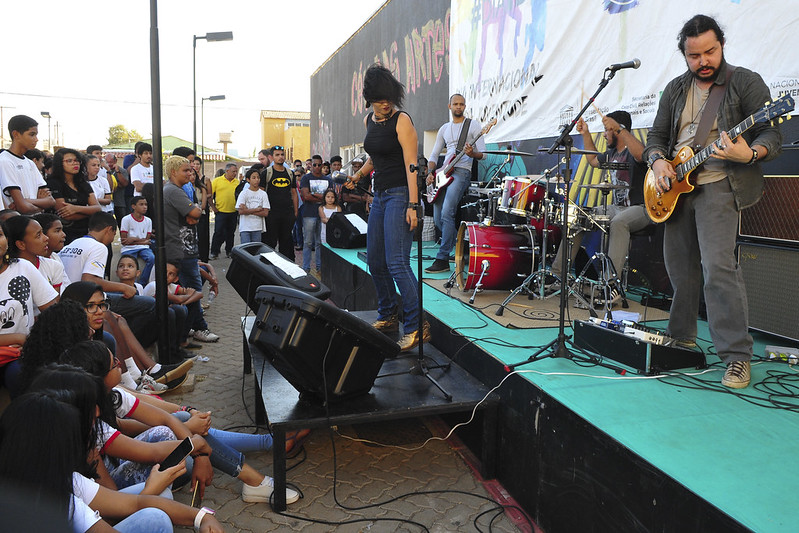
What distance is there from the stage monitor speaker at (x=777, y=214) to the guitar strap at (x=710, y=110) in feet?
3.22

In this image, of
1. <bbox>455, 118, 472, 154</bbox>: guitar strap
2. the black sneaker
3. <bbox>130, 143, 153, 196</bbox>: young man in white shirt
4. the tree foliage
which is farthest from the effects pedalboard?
the tree foliage

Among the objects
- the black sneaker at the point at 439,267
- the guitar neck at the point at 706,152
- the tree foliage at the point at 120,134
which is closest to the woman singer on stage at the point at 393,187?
the guitar neck at the point at 706,152

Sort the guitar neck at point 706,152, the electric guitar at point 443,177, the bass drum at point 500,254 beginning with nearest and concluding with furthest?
the guitar neck at point 706,152 < the bass drum at point 500,254 < the electric guitar at point 443,177

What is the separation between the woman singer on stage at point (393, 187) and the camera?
388cm

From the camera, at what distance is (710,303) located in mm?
3205

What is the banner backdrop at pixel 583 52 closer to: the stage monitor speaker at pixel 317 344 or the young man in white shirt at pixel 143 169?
the stage monitor speaker at pixel 317 344

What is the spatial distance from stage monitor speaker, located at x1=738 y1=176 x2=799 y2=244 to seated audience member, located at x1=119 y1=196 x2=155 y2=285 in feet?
19.1

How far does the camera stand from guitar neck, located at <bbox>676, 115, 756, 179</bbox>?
2.96 m

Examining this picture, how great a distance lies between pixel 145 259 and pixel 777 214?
6152mm

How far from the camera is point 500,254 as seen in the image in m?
5.21

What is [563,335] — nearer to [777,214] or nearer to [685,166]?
[685,166]

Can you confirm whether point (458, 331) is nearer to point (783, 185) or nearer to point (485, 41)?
point (783, 185)

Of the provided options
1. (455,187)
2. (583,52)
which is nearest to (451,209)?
(455,187)

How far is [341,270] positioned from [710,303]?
18.2ft
